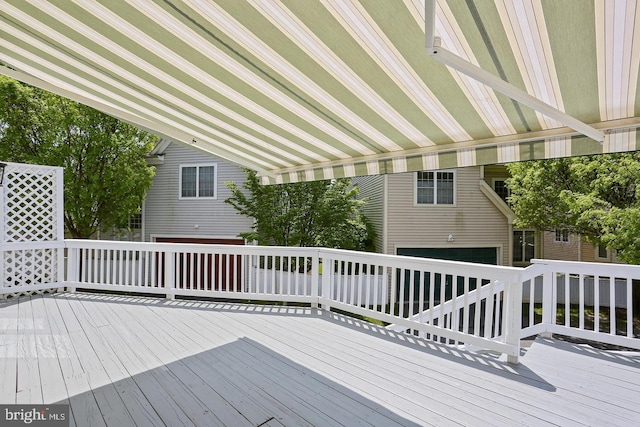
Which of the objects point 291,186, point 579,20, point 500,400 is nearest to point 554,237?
point 291,186

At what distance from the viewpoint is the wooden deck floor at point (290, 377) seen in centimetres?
269

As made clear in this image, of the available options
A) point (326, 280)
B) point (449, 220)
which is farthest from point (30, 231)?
point (449, 220)

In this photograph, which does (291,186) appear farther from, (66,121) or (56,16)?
(56,16)

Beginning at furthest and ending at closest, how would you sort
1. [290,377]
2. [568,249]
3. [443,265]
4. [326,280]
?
[568,249] < [326,280] < [443,265] < [290,377]

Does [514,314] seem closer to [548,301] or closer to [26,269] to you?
[548,301]

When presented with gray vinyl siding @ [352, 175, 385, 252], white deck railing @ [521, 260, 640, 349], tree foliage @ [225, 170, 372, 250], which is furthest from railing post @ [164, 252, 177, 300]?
gray vinyl siding @ [352, 175, 385, 252]

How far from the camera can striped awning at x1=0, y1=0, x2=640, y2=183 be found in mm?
1857

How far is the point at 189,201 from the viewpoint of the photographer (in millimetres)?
12500

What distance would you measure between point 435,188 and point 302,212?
4628mm

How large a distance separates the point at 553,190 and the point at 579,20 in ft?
33.9

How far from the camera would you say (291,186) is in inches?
435

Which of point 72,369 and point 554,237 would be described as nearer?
point 72,369

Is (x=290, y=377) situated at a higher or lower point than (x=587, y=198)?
lower

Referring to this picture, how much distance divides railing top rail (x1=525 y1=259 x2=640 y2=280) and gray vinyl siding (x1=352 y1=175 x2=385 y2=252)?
7.36 metres
